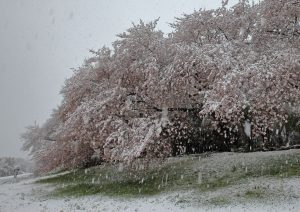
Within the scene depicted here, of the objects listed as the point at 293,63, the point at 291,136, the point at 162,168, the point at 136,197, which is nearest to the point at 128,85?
the point at 162,168

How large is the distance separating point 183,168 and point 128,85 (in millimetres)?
5312

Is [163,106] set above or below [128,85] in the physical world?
below

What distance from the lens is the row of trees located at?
52.4 ft

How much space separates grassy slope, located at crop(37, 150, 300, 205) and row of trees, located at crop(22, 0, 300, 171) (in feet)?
4.59

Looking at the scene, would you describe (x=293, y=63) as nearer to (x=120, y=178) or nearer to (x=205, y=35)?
(x=205, y=35)

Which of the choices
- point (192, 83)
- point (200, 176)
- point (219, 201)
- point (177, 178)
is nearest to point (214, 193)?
point (219, 201)

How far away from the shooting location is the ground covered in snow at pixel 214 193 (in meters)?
14.2

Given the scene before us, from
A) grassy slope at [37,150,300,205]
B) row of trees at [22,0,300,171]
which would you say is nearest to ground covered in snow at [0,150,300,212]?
grassy slope at [37,150,300,205]

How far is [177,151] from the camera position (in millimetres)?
27641

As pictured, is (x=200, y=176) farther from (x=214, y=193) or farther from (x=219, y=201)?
(x=219, y=201)

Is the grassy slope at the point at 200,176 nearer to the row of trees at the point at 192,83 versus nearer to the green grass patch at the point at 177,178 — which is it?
the green grass patch at the point at 177,178

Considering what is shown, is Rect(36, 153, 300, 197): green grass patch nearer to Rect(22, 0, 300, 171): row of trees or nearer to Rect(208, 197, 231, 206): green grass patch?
Rect(208, 197, 231, 206): green grass patch

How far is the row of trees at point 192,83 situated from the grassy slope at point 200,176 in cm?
140

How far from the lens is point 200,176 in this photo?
18.4m
